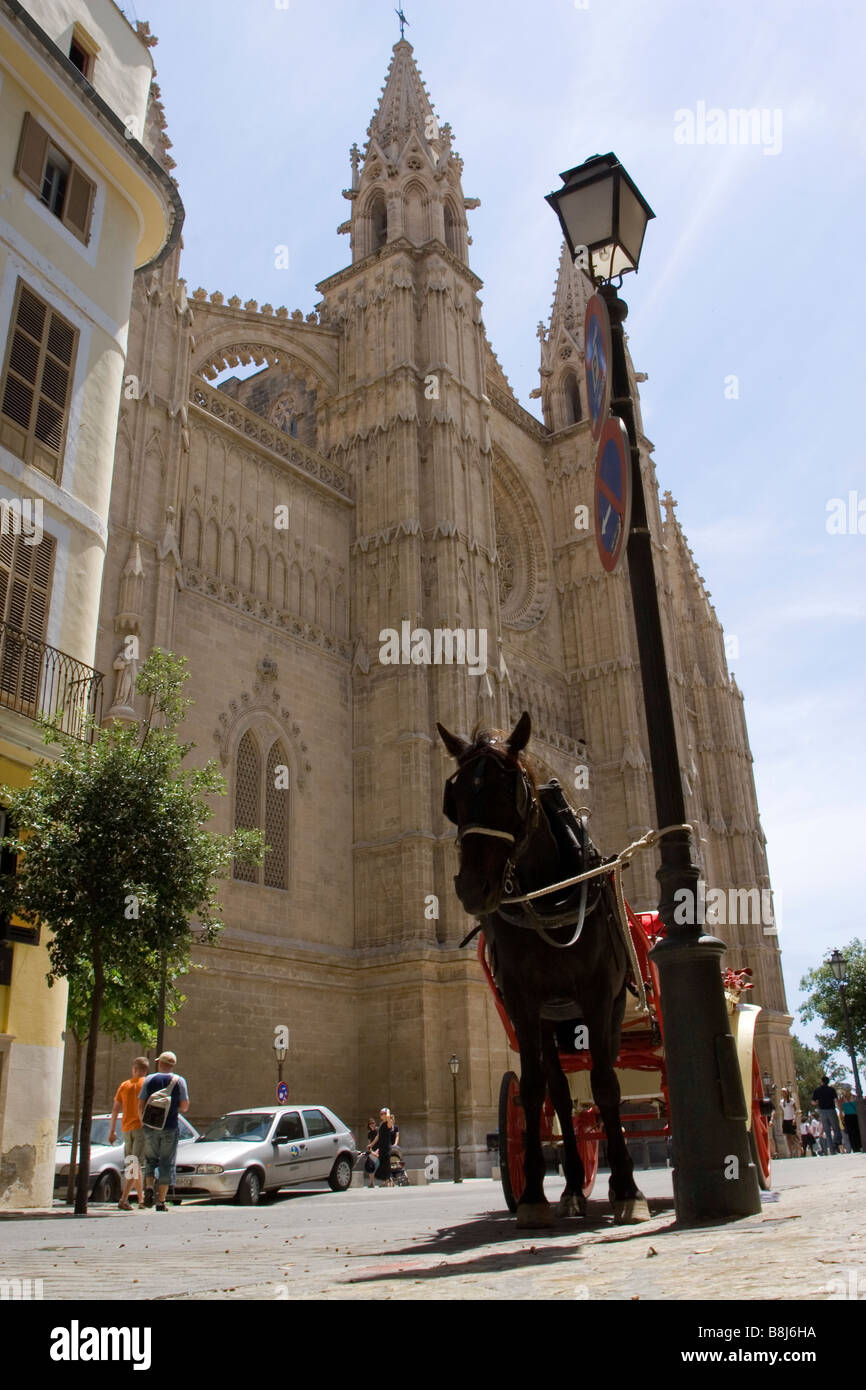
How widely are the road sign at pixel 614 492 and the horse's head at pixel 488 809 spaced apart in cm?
106

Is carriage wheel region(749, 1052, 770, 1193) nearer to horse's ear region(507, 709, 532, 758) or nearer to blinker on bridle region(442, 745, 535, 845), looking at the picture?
blinker on bridle region(442, 745, 535, 845)

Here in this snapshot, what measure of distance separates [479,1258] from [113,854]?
802 centimetres

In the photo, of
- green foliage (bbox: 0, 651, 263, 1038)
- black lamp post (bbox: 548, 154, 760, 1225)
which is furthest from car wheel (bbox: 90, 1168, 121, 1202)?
black lamp post (bbox: 548, 154, 760, 1225)

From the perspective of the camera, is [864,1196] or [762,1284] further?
[864,1196]

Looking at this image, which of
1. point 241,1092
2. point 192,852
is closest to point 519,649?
point 241,1092

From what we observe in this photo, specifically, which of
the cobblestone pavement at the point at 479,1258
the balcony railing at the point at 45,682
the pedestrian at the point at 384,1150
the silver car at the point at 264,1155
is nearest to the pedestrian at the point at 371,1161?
the pedestrian at the point at 384,1150

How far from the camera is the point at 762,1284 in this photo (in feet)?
7.86

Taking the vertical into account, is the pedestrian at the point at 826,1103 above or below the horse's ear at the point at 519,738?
below

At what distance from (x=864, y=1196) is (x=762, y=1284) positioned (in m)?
3.51

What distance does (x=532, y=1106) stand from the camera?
5277mm

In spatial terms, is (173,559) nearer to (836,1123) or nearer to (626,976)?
(626,976)

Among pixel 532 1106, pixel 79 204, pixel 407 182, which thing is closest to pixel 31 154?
pixel 79 204

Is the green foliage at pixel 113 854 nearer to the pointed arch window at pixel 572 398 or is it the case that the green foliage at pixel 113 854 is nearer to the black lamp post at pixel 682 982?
the black lamp post at pixel 682 982

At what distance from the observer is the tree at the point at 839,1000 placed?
47.2 m
